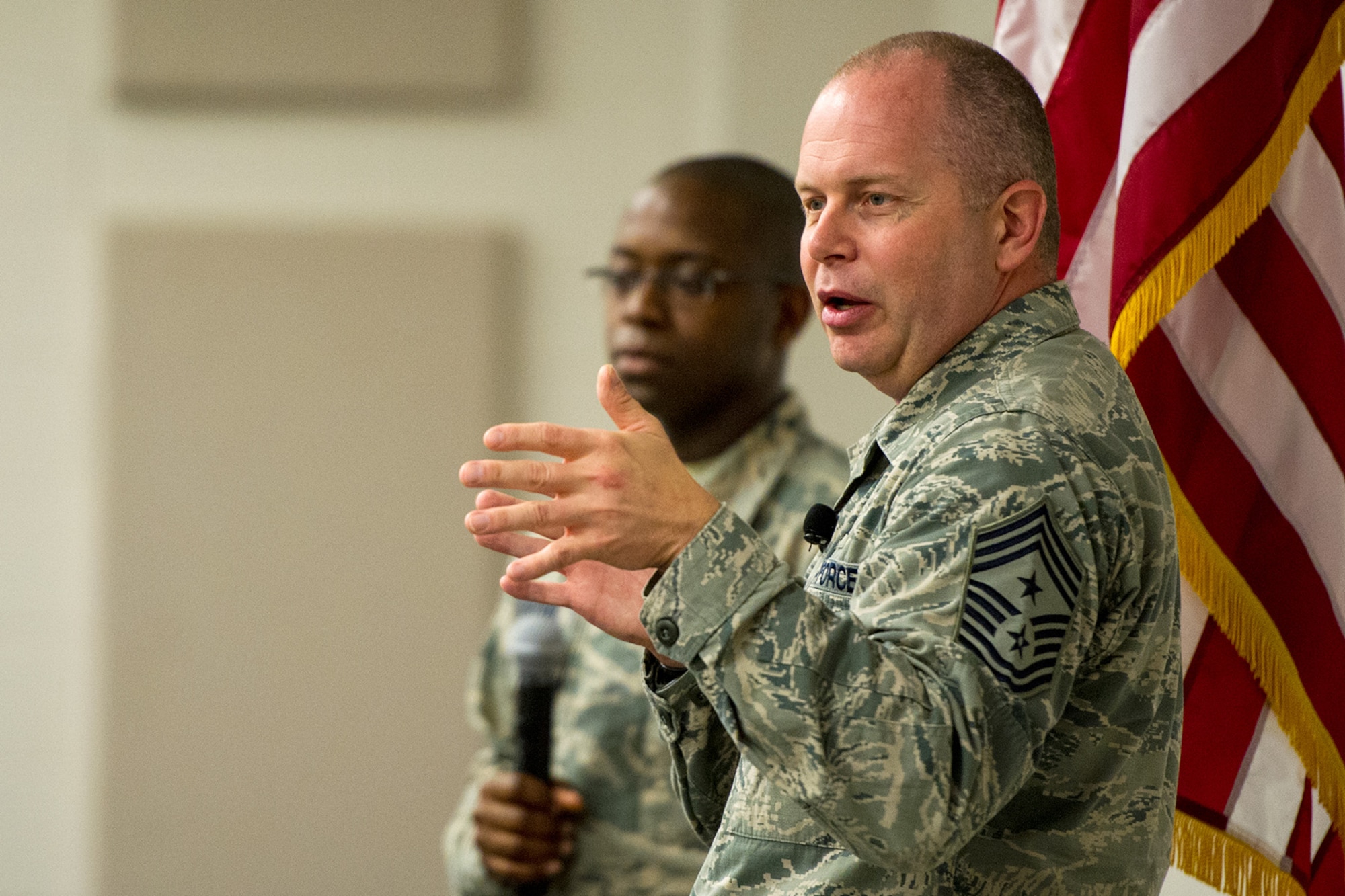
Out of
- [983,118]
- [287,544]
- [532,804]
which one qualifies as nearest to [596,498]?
[983,118]

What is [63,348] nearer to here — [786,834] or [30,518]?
[30,518]

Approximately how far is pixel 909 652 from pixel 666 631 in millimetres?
124

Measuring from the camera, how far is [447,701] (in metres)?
2.76

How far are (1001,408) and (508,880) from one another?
1107 millimetres

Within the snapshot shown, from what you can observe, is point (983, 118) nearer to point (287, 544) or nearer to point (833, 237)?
point (833, 237)

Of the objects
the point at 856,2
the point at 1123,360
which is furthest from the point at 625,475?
the point at 856,2

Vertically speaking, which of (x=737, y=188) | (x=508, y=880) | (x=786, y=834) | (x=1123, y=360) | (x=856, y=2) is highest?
(x=856, y=2)

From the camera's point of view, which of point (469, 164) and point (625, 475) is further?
point (469, 164)

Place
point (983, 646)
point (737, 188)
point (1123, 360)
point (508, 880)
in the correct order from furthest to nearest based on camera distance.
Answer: point (737, 188) < point (508, 880) < point (1123, 360) < point (983, 646)

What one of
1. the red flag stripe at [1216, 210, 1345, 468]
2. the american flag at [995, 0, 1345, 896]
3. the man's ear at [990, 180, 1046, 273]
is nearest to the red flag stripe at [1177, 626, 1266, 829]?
the american flag at [995, 0, 1345, 896]

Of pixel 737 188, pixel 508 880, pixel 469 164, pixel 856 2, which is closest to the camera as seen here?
pixel 508 880

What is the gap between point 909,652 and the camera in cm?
67

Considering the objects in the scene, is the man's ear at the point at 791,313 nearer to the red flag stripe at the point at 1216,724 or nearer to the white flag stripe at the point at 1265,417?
the white flag stripe at the point at 1265,417

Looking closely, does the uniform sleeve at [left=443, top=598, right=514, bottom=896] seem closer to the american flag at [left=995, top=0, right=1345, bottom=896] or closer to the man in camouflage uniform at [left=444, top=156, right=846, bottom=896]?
the man in camouflage uniform at [left=444, top=156, right=846, bottom=896]
